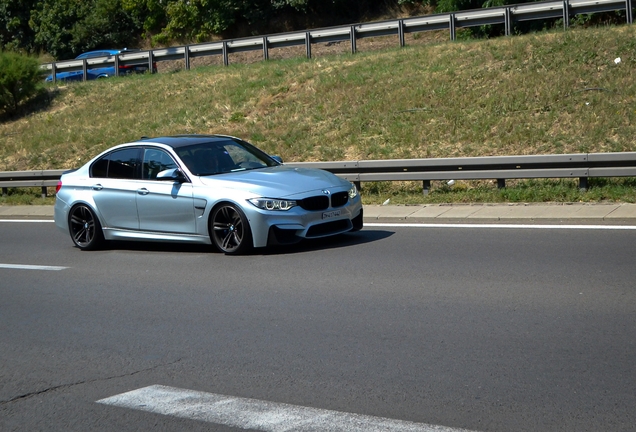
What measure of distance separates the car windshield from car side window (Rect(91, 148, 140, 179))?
74 cm

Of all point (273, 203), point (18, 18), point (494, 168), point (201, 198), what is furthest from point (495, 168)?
point (18, 18)

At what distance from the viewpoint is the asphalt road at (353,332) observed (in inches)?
209

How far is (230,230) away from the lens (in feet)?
36.0

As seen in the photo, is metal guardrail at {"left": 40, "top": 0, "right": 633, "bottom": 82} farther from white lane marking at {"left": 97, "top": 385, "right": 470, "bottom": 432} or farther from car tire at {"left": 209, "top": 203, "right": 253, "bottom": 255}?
white lane marking at {"left": 97, "top": 385, "right": 470, "bottom": 432}

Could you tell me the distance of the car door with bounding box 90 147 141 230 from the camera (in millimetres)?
11961

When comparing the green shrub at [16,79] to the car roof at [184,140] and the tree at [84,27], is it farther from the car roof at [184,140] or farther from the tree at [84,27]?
the car roof at [184,140]

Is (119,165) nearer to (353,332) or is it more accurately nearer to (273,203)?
(273,203)

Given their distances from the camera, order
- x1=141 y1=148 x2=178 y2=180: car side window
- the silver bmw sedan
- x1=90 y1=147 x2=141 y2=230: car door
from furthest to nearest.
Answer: x1=90 y1=147 x2=141 y2=230: car door, x1=141 y1=148 x2=178 y2=180: car side window, the silver bmw sedan

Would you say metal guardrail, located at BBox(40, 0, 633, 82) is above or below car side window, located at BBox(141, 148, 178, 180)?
above

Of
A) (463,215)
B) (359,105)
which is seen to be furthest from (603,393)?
(359,105)

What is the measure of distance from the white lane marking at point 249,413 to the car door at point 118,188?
6.30 m

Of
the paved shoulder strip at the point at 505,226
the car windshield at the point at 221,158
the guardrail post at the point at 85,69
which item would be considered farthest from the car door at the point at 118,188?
the guardrail post at the point at 85,69

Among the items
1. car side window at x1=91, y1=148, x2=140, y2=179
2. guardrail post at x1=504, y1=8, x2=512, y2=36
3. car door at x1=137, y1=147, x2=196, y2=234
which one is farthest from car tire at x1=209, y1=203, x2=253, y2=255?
guardrail post at x1=504, y1=8, x2=512, y2=36

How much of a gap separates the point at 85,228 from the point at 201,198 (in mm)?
2487
